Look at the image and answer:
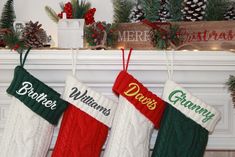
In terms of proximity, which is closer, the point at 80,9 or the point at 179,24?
the point at 179,24

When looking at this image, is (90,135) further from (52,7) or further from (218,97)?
(52,7)

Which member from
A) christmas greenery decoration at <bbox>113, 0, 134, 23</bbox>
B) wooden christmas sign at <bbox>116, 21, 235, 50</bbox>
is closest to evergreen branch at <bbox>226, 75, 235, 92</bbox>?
wooden christmas sign at <bbox>116, 21, 235, 50</bbox>

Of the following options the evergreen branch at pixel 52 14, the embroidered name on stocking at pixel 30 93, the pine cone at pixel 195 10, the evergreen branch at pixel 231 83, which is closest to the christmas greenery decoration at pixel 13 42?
the embroidered name on stocking at pixel 30 93

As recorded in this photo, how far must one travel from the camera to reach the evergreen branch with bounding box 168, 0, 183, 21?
133 cm

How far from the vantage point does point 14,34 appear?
1.21 m

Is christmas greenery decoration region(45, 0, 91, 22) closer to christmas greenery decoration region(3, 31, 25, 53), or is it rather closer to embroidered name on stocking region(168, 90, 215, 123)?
christmas greenery decoration region(3, 31, 25, 53)

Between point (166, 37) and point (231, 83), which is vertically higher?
point (166, 37)

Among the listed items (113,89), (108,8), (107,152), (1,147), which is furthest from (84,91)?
(108,8)

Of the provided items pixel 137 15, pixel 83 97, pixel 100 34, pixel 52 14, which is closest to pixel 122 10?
pixel 137 15

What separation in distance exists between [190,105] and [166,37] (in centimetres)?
23

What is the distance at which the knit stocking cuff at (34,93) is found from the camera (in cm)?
116

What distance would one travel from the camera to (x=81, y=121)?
1187 mm

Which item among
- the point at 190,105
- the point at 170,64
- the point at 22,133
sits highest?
the point at 170,64

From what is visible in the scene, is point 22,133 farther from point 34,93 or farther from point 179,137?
point 179,137
